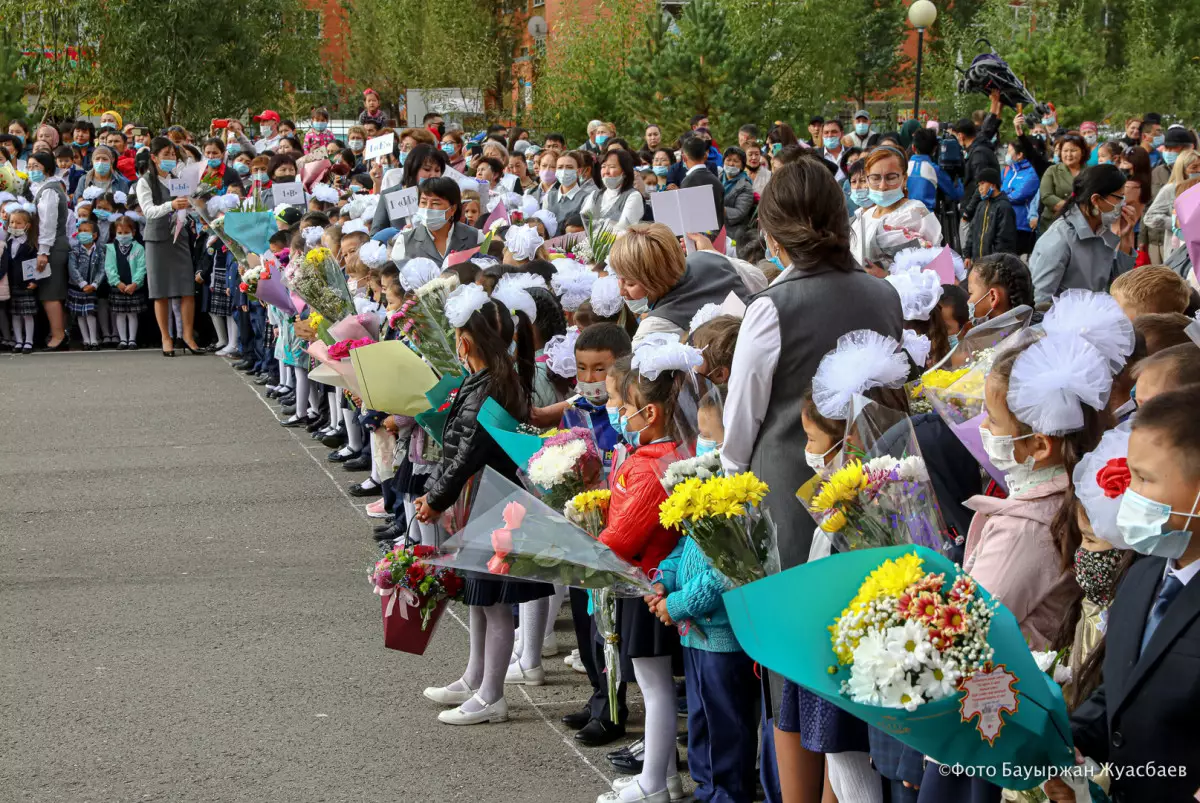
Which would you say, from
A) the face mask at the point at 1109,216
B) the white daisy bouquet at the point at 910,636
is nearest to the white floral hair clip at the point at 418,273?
the face mask at the point at 1109,216

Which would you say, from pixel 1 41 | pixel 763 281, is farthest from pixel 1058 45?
pixel 763 281

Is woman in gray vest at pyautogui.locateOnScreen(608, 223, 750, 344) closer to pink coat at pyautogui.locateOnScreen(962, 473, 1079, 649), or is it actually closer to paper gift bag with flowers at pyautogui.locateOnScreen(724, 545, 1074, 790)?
pink coat at pyautogui.locateOnScreen(962, 473, 1079, 649)

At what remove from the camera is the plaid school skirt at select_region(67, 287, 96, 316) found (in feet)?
55.4

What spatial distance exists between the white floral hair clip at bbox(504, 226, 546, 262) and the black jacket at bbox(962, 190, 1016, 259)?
240 inches

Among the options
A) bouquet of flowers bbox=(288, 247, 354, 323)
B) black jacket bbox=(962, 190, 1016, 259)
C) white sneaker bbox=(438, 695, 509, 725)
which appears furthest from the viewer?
black jacket bbox=(962, 190, 1016, 259)

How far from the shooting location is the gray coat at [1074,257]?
8.46 m

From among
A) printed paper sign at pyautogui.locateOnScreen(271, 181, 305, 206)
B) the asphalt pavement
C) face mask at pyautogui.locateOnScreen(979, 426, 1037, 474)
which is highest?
printed paper sign at pyautogui.locateOnScreen(271, 181, 305, 206)

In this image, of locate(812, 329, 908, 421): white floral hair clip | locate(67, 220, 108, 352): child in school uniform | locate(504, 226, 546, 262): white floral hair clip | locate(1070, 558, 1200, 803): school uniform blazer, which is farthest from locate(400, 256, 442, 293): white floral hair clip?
locate(67, 220, 108, 352): child in school uniform

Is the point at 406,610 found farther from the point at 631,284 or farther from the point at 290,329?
the point at 290,329

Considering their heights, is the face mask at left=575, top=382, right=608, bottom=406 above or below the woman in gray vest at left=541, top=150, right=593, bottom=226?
below

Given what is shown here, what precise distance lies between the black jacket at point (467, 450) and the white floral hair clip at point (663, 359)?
1094 millimetres

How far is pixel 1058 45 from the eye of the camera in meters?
34.5

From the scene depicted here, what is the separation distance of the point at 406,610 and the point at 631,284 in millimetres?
1690

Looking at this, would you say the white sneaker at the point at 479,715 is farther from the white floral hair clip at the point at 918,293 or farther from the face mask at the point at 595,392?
the white floral hair clip at the point at 918,293
